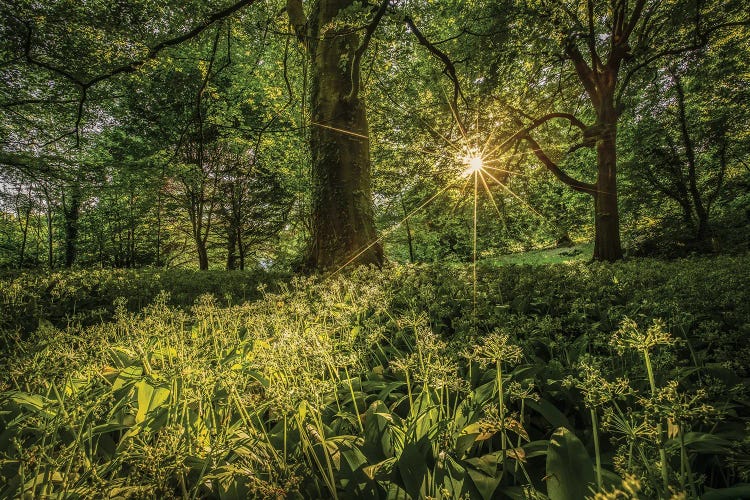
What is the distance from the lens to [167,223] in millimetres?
18562

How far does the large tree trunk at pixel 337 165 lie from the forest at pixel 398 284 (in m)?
0.04

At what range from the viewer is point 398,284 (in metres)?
4.63

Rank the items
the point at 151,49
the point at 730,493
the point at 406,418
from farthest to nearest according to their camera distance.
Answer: the point at 151,49
the point at 406,418
the point at 730,493

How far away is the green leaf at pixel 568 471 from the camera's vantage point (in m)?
1.09

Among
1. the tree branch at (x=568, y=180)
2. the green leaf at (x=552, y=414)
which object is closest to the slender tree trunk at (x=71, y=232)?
the tree branch at (x=568, y=180)

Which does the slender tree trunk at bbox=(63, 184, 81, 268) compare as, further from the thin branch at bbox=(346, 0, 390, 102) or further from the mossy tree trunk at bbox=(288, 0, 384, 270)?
the thin branch at bbox=(346, 0, 390, 102)

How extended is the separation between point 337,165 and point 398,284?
103 inches

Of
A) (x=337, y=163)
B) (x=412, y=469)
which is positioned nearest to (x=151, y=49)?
(x=337, y=163)

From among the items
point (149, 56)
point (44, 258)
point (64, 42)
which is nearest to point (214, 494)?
point (149, 56)

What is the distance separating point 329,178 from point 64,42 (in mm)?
6182

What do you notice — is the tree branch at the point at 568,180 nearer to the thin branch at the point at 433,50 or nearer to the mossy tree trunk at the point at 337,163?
the thin branch at the point at 433,50

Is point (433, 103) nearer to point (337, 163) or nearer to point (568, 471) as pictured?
point (337, 163)

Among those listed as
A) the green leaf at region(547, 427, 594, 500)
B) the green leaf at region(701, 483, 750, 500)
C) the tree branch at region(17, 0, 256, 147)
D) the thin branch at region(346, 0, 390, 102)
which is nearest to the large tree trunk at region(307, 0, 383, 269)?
the thin branch at region(346, 0, 390, 102)

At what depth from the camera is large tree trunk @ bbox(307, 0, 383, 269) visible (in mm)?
5695
